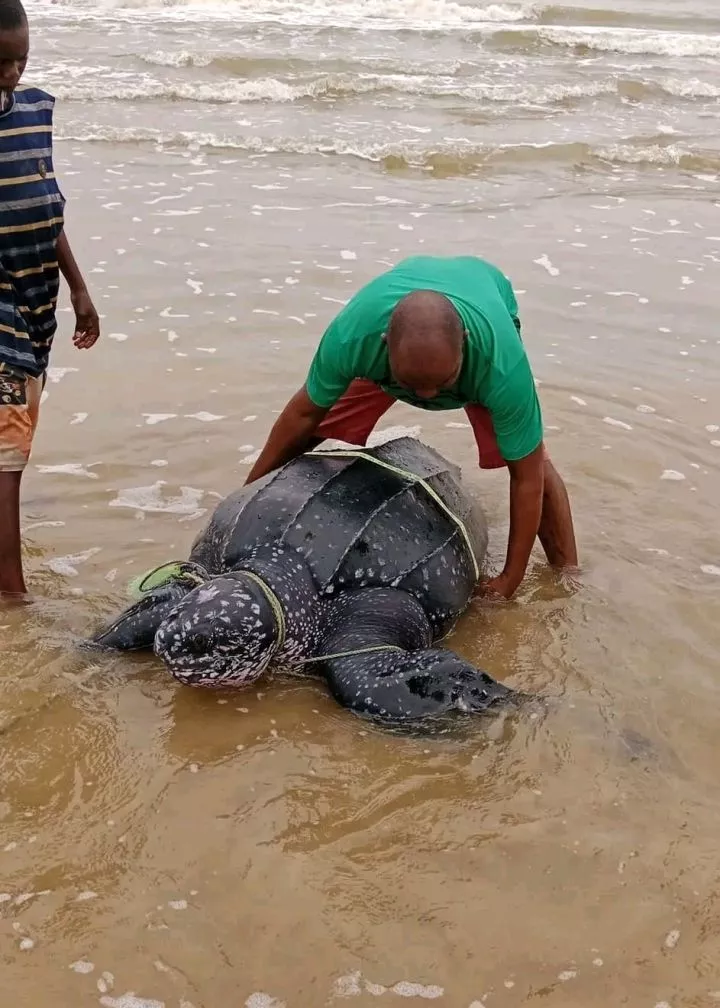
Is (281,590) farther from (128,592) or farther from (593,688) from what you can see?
(593,688)

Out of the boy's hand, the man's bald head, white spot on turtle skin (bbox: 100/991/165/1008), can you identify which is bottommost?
white spot on turtle skin (bbox: 100/991/165/1008)

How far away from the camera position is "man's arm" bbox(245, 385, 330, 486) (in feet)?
9.25

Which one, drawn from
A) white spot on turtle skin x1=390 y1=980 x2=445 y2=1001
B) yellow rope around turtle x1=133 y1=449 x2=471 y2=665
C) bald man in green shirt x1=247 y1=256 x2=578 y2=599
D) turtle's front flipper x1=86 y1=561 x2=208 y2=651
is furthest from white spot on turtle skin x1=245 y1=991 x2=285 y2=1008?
bald man in green shirt x1=247 y1=256 x2=578 y2=599

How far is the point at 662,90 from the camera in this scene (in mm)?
10562

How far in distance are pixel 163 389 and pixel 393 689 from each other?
2340 mm

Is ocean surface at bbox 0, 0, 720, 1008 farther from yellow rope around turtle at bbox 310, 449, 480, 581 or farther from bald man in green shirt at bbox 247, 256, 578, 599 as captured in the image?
bald man in green shirt at bbox 247, 256, 578, 599

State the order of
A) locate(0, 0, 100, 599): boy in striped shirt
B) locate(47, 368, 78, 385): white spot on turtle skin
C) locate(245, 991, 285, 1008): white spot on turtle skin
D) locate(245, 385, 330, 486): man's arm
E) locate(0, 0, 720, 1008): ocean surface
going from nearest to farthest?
locate(245, 991, 285, 1008): white spot on turtle skin < locate(0, 0, 720, 1008): ocean surface < locate(0, 0, 100, 599): boy in striped shirt < locate(245, 385, 330, 486): man's arm < locate(47, 368, 78, 385): white spot on turtle skin

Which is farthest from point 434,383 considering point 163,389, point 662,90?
point 662,90

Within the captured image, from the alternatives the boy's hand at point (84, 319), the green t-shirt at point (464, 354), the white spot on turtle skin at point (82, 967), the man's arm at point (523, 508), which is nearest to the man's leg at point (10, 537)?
the boy's hand at point (84, 319)

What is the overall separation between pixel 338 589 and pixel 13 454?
3.42 ft

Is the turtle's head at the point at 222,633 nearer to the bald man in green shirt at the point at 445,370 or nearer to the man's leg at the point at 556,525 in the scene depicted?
the bald man in green shirt at the point at 445,370

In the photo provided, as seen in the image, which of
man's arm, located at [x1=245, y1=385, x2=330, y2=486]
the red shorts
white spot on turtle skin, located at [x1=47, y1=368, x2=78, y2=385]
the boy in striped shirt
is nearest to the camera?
the boy in striped shirt

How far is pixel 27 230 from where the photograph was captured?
8.16 ft

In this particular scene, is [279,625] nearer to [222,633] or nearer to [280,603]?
[280,603]
